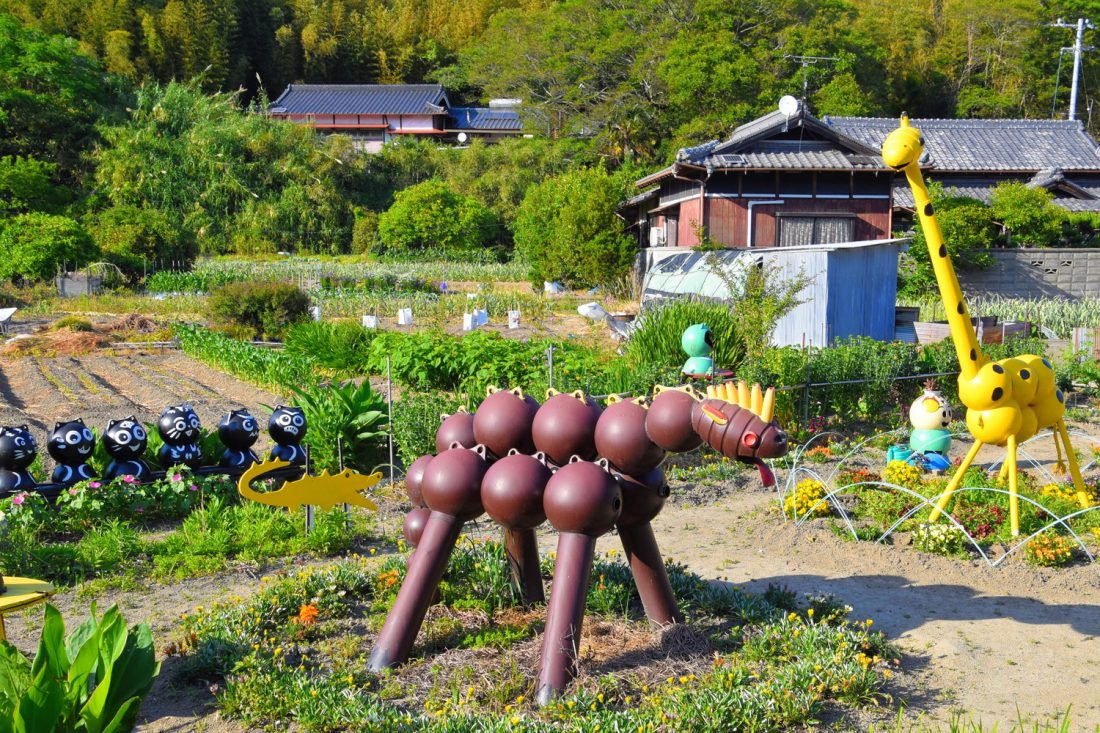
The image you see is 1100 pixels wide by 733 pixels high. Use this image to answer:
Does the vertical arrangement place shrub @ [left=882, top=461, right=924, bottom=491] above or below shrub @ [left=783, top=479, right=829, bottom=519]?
above

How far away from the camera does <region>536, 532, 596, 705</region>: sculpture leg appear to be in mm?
4211

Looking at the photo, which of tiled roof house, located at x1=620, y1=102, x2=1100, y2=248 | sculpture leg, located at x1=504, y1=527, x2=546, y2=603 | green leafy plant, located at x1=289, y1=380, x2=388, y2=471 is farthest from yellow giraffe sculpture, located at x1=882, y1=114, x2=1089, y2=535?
tiled roof house, located at x1=620, y1=102, x2=1100, y2=248

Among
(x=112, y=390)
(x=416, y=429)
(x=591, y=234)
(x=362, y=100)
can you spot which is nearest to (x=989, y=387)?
(x=416, y=429)

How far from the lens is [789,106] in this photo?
19.9 metres

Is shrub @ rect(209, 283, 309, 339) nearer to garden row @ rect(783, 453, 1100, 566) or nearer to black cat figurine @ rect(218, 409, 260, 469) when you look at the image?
black cat figurine @ rect(218, 409, 260, 469)

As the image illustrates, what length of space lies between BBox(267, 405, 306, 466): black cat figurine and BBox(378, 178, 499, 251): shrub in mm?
27534

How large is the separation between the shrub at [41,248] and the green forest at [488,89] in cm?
154

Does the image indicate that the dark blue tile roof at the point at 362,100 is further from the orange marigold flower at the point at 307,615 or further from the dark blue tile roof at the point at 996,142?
the orange marigold flower at the point at 307,615

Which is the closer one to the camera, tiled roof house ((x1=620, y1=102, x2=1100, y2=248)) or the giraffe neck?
the giraffe neck

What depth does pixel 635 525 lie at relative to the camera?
15.4 ft

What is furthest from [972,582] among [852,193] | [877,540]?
[852,193]

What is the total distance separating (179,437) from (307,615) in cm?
312

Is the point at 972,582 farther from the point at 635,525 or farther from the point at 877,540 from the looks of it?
the point at 635,525

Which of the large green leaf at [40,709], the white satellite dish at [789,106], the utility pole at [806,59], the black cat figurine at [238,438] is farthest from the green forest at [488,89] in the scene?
the large green leaf at [40,709]
